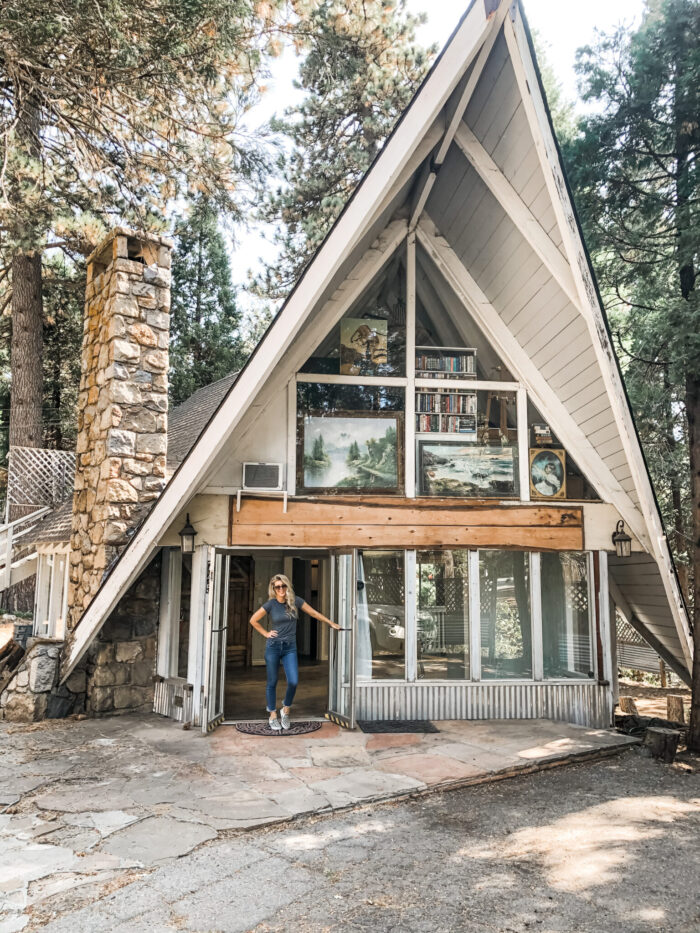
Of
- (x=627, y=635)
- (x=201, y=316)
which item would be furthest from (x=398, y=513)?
(x=201, y=316)

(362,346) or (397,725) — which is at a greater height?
(362,346)

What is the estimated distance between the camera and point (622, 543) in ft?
22.7

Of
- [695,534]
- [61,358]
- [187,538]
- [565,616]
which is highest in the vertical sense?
[61,358]

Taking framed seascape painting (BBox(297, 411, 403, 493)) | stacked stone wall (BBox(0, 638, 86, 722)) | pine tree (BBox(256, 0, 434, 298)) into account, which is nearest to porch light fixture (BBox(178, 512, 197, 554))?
framed seascape painting (BBox(297, 411, 403, 493))

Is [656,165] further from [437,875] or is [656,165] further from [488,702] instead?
[437,875]

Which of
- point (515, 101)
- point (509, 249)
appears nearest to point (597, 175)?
point (509, 249)

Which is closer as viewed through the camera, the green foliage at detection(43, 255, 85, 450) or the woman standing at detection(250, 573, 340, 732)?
the woman standing at detection(250, 573, 340, 732)

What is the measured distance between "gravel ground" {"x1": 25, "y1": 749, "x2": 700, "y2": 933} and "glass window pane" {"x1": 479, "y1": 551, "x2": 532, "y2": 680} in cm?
223

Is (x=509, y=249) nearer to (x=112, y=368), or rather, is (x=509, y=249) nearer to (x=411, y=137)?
(x=411, y=137)

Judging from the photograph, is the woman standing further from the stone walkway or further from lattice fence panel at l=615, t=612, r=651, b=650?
lattice fence panel at l=615, t=612, r=651, b=650

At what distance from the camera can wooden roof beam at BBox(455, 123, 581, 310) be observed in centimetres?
594

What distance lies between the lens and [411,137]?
17.0 ft

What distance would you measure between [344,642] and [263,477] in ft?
5.58

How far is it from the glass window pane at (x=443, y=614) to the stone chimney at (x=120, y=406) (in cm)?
282
